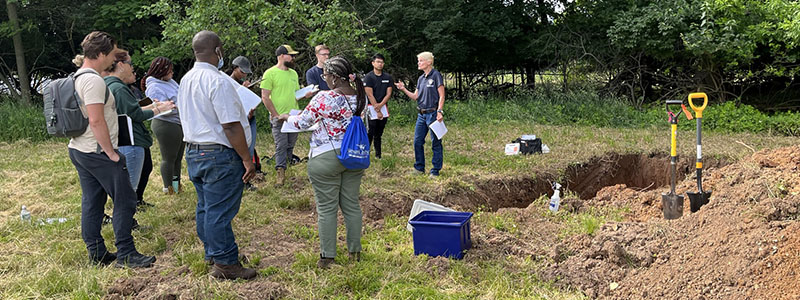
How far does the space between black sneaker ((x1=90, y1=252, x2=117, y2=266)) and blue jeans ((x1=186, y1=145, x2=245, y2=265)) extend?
1.04 m

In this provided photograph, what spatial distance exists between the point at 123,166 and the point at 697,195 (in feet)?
16.9

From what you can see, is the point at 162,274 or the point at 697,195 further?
the point at 697,195

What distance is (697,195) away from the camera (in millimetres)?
5652

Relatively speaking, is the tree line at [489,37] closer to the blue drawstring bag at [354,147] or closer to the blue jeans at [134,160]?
the blue jeans at [134,160]

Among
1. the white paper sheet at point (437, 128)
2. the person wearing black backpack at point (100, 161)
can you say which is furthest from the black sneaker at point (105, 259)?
the white paper sheet at point (437, 128)

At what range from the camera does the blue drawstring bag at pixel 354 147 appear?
156 inches

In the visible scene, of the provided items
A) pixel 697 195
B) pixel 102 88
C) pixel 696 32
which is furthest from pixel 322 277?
pixel 696 32

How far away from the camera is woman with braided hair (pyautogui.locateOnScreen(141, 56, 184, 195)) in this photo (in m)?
5.83

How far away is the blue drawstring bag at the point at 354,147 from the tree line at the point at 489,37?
7.07 m

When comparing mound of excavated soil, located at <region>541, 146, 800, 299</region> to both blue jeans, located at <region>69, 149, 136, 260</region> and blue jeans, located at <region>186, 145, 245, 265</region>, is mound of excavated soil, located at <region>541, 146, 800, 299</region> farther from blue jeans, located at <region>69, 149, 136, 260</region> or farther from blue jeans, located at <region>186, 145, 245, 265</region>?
blue jeans, located at <region>69, 149, 136, 260</region>

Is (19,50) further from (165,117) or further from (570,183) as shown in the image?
(570,183)

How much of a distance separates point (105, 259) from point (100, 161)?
2.76ft

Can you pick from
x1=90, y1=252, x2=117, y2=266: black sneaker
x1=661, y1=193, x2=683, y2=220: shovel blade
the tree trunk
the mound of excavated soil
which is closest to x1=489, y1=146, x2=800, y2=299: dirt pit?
the mound of excavated soil

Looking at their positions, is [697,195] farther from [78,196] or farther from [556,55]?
A: [556,55]
